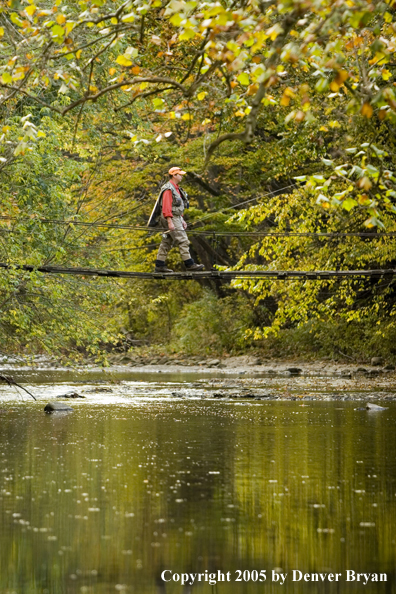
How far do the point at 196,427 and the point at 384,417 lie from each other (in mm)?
2587

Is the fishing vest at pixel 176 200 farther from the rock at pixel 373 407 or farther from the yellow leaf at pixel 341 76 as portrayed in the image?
the yellow leaf at pixel 341 76

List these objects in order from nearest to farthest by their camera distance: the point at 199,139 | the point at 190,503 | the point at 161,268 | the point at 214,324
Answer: the point at 190,503, the point at 161,268, the point at 199,139, the point at 214,324

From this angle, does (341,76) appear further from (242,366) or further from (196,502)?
(242,366)

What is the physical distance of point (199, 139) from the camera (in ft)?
84.8

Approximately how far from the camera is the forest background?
6.54 m

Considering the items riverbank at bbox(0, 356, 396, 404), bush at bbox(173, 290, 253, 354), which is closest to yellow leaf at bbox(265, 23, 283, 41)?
riverbank at bbox(0, 356, 396, 404)

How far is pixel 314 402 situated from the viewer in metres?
15.5

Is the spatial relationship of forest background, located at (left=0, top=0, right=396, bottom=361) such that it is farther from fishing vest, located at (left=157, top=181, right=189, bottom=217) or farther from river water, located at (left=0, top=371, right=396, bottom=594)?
river water, located at (left=0, top=371, right=396, bottom=594)

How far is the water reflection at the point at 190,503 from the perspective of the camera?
504cm

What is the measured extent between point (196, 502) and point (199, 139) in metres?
19.9

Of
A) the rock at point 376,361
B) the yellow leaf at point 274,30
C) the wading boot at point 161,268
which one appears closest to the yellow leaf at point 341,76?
the yellow leaf at point 274,30

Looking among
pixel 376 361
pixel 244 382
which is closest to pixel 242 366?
pixel 376 361

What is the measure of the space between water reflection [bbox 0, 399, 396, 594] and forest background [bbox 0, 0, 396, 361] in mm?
2170

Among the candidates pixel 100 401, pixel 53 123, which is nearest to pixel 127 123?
pixel 53 123
